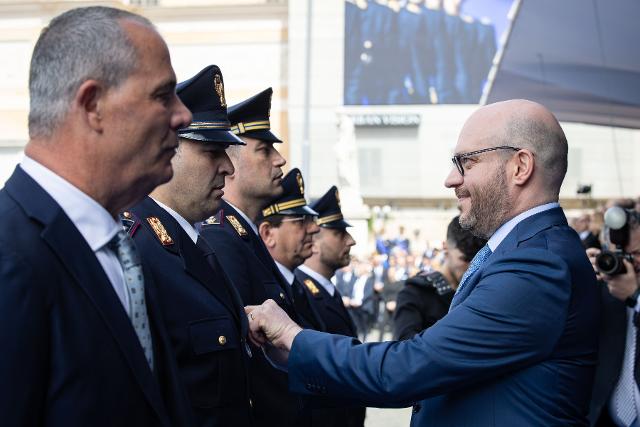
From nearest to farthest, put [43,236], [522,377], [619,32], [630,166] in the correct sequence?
[43,236] → [522,377] → [619,32] → [630,166]

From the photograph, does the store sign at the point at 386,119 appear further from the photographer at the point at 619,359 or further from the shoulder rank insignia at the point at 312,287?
the photographer at the point at 619,359

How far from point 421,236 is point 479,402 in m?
31.7

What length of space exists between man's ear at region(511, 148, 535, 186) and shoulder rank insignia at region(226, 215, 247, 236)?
4.19ft

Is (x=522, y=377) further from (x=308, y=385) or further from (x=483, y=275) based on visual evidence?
(x=308, y=385)

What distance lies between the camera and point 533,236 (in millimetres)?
2328

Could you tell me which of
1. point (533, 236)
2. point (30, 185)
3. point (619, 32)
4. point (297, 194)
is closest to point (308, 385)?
point (533, 236)

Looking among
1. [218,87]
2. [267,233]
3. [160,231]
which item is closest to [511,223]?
[160,231]

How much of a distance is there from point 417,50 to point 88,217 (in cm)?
4016

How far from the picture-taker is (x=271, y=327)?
2.54m

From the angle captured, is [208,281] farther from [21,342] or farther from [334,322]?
[334,322]

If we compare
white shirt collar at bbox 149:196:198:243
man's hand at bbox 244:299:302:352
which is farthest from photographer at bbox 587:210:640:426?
white shirt collar at bbox 149:196:198:243

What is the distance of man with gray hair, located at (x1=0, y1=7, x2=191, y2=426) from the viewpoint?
141 cm

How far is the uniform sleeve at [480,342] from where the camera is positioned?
2172mm

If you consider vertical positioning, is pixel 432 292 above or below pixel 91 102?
below
